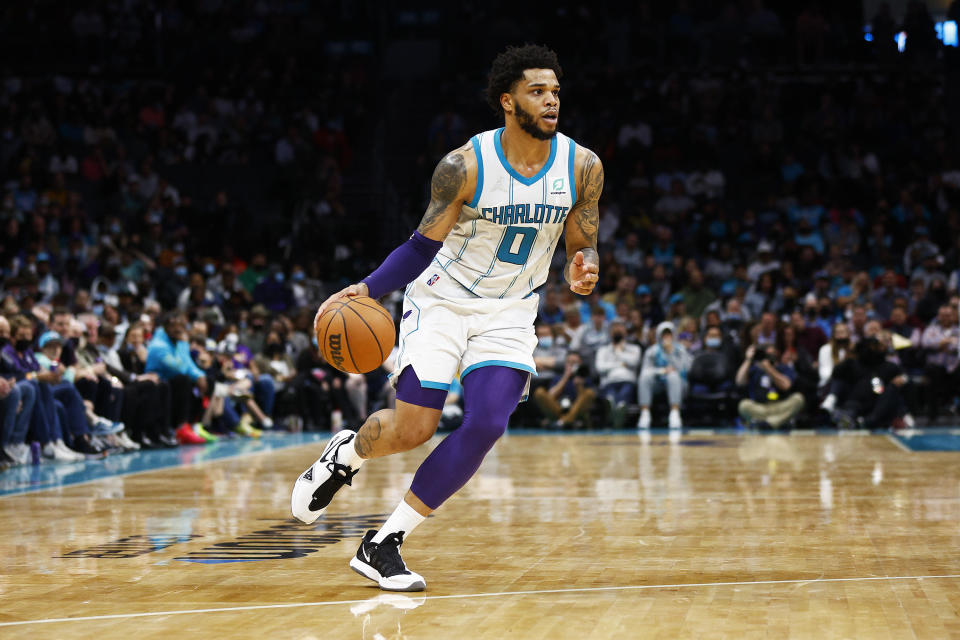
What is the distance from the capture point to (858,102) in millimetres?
19688

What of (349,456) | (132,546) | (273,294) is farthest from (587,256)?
(273,294)

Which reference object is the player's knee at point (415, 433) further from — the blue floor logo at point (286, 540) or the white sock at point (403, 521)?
the blue floor logo at point (286, 540)

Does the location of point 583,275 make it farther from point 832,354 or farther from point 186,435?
point 832,354

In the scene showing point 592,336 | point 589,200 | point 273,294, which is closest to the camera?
point 589,200

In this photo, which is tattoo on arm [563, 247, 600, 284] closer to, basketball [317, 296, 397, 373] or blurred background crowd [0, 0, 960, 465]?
basketball [317, 296, 397, 373]

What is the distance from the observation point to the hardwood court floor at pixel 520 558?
3.67 m

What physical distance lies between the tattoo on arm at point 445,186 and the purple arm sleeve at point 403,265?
6cm

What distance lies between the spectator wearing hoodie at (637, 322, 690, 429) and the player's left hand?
995 cm

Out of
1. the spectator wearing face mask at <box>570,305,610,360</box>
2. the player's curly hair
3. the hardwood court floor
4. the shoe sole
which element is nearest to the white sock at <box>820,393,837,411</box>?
the spectator wearing face mask at <box>570,305,610,360</box>

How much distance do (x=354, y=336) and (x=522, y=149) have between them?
3.13 ft

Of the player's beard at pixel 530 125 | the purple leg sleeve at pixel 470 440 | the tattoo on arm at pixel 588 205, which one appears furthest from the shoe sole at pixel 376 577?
the player's beard at pixel 530 125

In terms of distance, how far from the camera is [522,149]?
4.64m

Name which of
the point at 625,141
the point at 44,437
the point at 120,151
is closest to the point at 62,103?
the point at 120,151

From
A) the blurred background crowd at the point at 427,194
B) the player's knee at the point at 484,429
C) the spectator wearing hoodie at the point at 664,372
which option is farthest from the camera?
the spectator wearing hoodie at the point at 664,372
